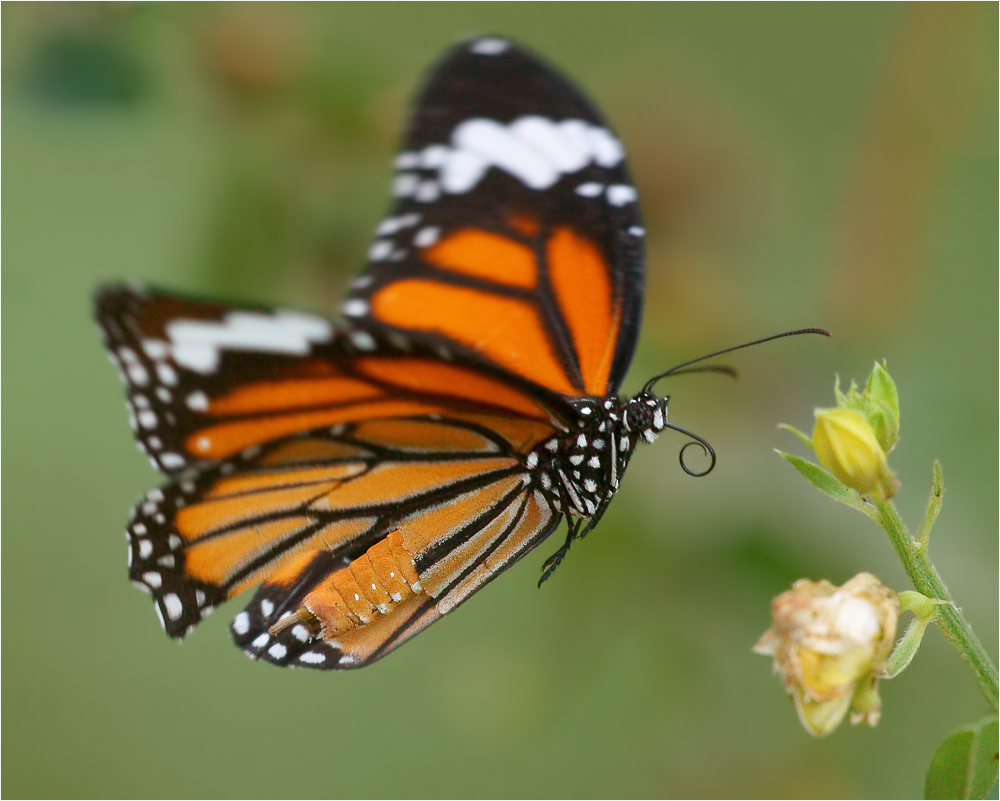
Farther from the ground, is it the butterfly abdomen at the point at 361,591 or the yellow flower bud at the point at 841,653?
the butterfly abdomen at the point at 361,591

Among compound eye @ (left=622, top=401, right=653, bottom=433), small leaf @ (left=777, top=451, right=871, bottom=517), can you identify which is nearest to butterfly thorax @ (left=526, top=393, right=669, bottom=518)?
compound eye @ (left=622, top=401, right=653, bottom=433)

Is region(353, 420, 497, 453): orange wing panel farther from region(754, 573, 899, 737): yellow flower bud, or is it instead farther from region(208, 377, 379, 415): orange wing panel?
region(754, 573, 899, 737): yellow flower bud

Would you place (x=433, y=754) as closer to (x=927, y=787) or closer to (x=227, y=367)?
(x=227, y=367)

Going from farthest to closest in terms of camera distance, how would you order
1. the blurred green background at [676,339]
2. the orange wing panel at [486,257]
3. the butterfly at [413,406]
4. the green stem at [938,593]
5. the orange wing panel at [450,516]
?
the blurred green background at [676,339] < the orange wing panel at [486,257] < the orange wing panel at [450,516] < the butterfly at [413,406] < the green stem at [938,593]

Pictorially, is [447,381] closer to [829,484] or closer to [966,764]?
[829,484]

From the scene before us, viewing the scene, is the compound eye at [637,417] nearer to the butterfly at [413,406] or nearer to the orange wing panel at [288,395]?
the butterfly at [413,406]

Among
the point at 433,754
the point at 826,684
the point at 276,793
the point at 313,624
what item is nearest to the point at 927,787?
the point at 826,684

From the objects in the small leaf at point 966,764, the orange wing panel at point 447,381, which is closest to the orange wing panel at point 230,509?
the orange wing panel at point 447,381

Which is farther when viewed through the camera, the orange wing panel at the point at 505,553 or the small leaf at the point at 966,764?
the orange wing panel at the point at 505,553

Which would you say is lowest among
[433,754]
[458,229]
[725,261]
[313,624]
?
[433,754]

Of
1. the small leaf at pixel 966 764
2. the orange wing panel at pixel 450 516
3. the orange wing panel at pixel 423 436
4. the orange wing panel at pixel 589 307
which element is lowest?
the small leaf at pixel 966 764
